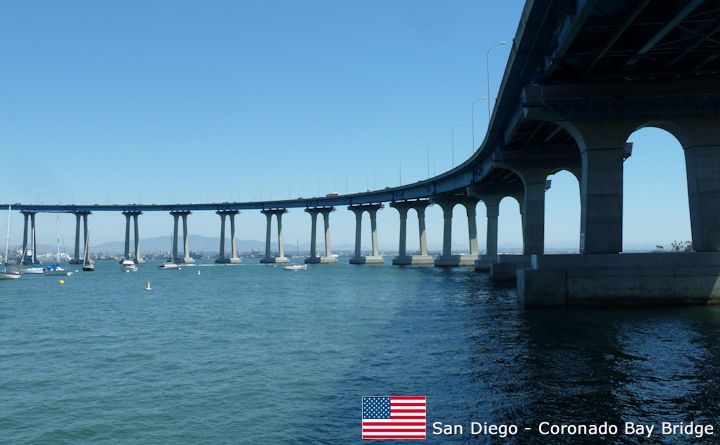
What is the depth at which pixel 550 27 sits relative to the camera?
113 ft

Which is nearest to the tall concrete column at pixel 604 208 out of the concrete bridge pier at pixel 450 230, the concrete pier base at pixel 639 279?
the concrete pier base at pixel 639 279

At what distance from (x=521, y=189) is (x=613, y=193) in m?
66.8

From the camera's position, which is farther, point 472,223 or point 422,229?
point 422,229

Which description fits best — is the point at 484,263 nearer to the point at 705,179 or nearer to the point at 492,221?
the point at 492,221

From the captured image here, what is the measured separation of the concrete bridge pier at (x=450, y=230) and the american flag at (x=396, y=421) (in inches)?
4848

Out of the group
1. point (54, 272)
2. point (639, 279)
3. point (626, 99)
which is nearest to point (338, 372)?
point (639, 279)

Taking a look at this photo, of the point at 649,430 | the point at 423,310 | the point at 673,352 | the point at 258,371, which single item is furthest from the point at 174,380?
the point at 423,310

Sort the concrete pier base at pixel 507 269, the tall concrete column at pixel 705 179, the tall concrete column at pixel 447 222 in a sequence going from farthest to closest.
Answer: the tall concrete column at pixel 447 222, the concrete pier base at pixel 507 269, the tall concrete column at pixel 705 179

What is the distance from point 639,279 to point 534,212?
32.4m

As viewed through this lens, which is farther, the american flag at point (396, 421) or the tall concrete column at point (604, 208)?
the tall concrete column at point (604, 208)

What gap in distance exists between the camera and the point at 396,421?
1520 cm

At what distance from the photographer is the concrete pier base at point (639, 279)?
3950cm

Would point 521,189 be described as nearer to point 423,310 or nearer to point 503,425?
point 423,310

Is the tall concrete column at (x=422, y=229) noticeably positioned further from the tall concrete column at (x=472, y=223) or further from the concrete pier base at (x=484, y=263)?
the concrete pier base at (x=484, y=263)
